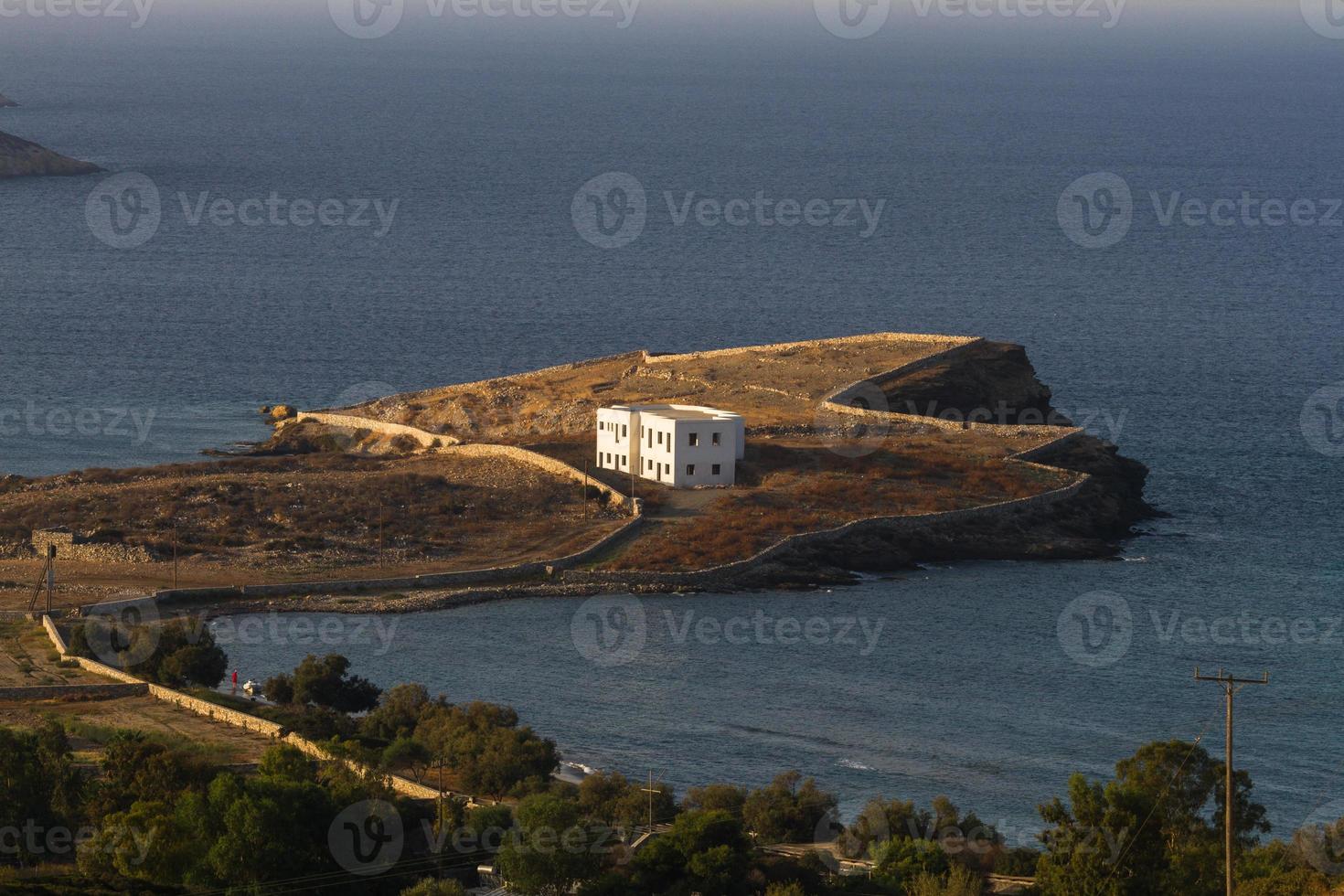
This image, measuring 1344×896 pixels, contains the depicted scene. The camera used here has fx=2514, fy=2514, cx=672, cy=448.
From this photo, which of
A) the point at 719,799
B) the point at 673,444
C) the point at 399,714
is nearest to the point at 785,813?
the point at 719,799

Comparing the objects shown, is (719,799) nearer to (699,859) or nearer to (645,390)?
(699,859)

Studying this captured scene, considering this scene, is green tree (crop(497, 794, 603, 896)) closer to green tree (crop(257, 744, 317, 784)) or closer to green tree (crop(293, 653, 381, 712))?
green tree (crop(257, 744, 317, 784))

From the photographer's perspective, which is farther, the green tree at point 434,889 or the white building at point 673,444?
the white building at point 673,444

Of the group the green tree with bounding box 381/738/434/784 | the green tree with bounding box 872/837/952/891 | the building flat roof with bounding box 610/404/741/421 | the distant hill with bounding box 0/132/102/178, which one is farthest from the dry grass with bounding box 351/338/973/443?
the distant hill with bounding box 0/132/102/178

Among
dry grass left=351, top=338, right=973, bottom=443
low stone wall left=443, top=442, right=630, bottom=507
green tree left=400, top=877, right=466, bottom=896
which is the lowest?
green tree left=400, top=877, right=466, bottom=896

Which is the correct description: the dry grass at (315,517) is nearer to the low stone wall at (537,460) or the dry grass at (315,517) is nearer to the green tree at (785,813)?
the low stone wall at (537,460)

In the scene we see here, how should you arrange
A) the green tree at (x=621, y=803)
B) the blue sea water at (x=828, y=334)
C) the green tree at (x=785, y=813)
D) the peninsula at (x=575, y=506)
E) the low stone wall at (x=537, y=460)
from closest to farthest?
1. the green tree at (x=621, y=803)
2. the green tree at (x=785, y=813)
3. the blue sea water at (x=828, y=334)
4. the peninsula at (x=575, y=506)
5. the low stone wall at (x=537, y=460)

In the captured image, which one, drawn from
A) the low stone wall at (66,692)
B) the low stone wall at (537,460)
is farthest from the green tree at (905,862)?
the low stone wall at (537,460)
